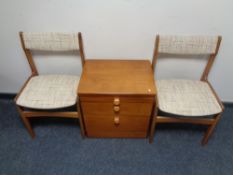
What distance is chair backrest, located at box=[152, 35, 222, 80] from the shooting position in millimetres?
1258

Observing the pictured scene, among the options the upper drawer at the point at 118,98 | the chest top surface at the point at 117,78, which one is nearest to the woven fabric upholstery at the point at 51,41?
the chest top surface at the point at 117,78

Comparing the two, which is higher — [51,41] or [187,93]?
[51,41]

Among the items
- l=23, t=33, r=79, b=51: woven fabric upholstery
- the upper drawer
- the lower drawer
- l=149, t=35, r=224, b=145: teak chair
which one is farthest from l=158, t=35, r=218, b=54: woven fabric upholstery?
l=23, t=33, r=79, b=51: woven fabric upholstery

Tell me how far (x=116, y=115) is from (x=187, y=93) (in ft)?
1.77

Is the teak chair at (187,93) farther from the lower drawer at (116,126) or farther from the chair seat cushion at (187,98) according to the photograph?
the lower drawer at (116,126)

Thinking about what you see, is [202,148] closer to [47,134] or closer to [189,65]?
[189,65]

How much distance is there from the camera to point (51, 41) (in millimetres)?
1317

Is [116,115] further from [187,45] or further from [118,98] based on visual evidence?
[187,45]

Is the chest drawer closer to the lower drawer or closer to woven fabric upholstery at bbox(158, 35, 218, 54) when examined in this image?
the lower drawer

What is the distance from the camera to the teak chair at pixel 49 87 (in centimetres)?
122

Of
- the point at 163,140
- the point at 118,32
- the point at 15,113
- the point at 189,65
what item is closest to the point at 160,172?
the point at 163,140

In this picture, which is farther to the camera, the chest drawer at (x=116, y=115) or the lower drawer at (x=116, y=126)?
the lower drawer at (x=116, y=126)

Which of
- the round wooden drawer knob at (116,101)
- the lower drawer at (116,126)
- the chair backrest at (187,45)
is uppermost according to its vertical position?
the chair backrest at (187,45)

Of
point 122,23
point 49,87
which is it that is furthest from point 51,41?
point 122,23
